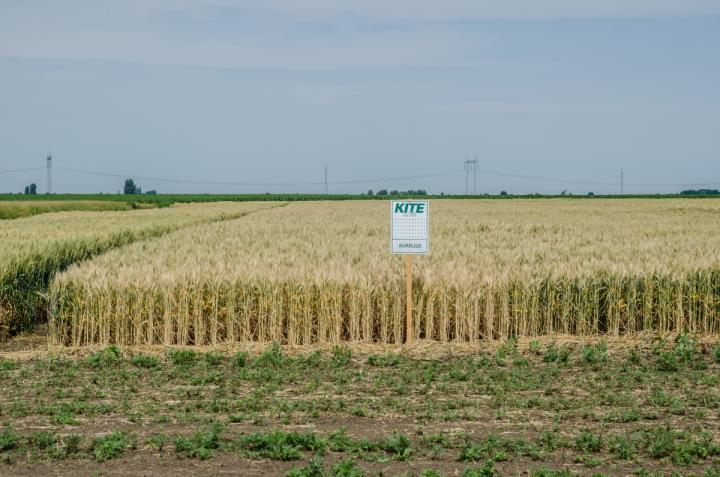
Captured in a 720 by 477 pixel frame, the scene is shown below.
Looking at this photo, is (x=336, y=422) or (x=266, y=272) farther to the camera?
(x=266, y=272)

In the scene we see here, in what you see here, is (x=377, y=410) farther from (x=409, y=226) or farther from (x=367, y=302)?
(x=409, y=226)

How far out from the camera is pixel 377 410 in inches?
323

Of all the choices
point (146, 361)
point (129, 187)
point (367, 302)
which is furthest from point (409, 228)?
point (129, 187)

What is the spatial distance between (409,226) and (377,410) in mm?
4696

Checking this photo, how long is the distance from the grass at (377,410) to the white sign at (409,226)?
176 cm

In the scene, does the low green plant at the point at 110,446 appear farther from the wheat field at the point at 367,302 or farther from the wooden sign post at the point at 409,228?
the wooden sign post at the point at 409,228

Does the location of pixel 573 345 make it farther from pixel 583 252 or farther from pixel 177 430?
pixel 177 430

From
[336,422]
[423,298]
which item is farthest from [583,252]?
[336,422]

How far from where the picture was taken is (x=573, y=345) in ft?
38.8

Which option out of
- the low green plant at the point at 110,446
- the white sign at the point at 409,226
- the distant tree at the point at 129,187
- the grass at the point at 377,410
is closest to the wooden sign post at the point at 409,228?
the white sign at the point at 409,226

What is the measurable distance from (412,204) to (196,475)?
680 centimetres

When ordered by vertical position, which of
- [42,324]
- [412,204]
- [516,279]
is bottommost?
[42,324]

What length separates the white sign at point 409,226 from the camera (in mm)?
12273

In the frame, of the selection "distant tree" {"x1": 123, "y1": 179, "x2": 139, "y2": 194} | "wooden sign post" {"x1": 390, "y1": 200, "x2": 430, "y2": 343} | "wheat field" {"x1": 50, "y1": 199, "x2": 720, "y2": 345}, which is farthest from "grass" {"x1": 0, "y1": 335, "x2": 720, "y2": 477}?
"distant tree" {"x1": 123, "y1": 179, "x2": 139, "y2": 194}
